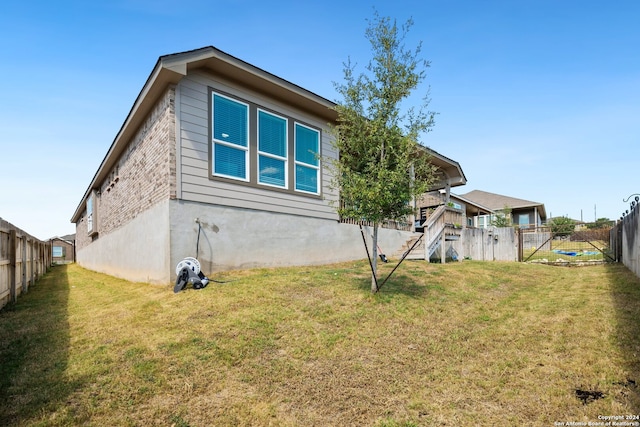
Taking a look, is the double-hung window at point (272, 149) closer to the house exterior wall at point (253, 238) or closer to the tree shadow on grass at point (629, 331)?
the house exterior wall at point (253, 238)

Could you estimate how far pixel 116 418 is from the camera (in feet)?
9.82

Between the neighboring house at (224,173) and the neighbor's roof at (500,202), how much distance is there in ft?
95.3

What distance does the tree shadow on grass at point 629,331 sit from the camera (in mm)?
3166

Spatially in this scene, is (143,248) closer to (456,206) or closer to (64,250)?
(456,206)

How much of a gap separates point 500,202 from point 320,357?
1475 inches

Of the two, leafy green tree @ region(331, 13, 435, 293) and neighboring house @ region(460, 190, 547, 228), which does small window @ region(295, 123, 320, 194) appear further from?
neighboring house @ region(460, 190, 547, 228)

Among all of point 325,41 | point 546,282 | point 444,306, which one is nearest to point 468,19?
point 325,41

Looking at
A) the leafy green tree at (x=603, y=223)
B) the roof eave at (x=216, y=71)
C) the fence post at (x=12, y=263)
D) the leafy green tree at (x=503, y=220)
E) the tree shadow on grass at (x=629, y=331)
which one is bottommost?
the tree shadow on grass at (x=629, y=331)

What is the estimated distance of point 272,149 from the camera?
31.9 feet

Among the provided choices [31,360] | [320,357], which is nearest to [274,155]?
[320,357]

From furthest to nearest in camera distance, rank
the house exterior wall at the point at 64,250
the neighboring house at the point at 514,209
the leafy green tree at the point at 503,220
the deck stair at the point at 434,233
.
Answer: the house exterior wall at the point at 64,250, the neighboring house at the point at 514,209, the leafy green tree at the point at 503,220, the deck stair at the point at 434,233

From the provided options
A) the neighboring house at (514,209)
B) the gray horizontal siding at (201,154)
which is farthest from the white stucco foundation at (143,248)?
the neighboring house at (514,209)

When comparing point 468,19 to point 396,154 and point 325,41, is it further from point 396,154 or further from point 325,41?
point 396,154

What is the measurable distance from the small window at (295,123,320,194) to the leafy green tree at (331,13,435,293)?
144 inches
